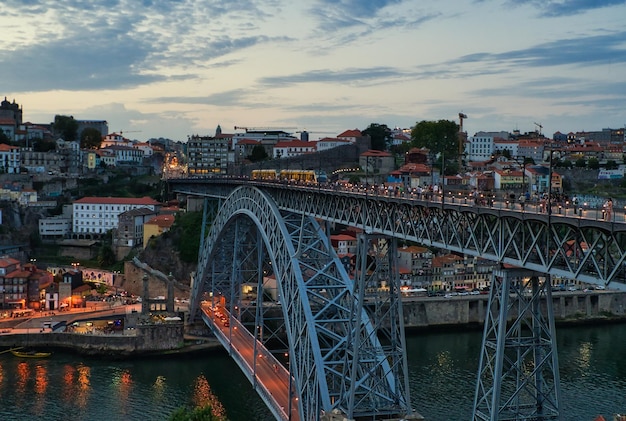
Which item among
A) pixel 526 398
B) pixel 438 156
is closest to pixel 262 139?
pixel 438 156

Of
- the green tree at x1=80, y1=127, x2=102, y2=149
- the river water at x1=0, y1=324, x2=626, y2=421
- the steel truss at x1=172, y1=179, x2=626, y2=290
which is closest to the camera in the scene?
the steel truss at x1=172, y1=179, x2=626, y2=290

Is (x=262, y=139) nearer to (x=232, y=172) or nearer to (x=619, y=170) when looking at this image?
(x=232, y=172)

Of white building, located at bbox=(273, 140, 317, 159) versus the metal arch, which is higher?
white building, located at bbox=(273, 140, 317, 159)

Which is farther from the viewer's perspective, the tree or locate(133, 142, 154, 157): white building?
locate(133, 142, 154, 157): white building

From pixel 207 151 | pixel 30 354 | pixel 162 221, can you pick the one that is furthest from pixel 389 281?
pixel 207 151

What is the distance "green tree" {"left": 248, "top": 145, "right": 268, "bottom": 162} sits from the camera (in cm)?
9865

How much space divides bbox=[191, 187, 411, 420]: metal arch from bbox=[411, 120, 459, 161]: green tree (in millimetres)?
66284

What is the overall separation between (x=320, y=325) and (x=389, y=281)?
532 centimetres

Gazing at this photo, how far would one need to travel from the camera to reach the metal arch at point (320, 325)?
81.4ft

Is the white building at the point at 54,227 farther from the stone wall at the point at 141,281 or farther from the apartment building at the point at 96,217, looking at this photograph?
the stone wall at the point at 141,281

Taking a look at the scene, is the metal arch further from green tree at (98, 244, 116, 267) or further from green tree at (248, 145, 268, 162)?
green tree at (248, 145, 268, 162)

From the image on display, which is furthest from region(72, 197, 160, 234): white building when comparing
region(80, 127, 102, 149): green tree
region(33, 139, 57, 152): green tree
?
region(80, 127, 102, 149): green tree

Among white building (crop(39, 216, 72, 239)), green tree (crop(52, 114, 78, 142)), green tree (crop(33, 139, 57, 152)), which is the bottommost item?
white building (crop(39, 216, 72, 239))

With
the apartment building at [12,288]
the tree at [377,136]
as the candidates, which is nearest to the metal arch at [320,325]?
the apartment building at [12,288]
